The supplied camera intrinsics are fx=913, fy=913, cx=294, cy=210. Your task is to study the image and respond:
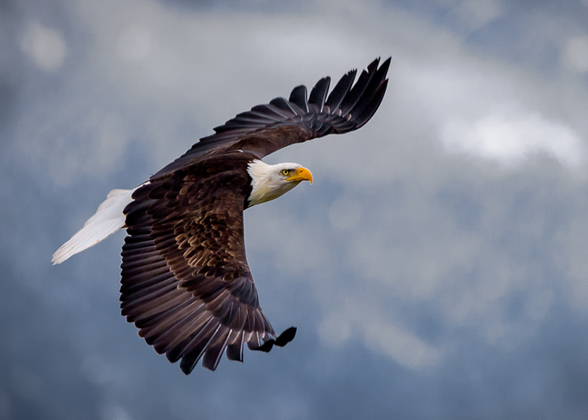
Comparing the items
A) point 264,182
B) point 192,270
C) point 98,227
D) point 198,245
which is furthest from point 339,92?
point 192,270

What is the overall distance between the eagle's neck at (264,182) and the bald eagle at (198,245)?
0.01 meters

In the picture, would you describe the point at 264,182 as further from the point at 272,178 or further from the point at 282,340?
the point at 282,340

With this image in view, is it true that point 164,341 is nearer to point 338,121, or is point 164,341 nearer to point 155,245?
point 155,245

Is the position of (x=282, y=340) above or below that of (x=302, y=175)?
below

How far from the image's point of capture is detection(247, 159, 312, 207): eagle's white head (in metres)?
13.2

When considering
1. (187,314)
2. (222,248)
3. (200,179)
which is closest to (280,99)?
(200,179)

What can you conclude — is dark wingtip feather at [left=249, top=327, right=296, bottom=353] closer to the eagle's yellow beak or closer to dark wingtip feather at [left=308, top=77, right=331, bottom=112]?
the eagle's yellow beak

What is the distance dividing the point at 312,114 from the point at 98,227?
4.86m

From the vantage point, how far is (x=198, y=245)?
11.7 m

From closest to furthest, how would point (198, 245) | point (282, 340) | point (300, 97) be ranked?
point (282, 340)
point (198, 245)
point (300, 97)

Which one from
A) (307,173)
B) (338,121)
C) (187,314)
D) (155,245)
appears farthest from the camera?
(338,121)

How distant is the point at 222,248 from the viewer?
38.2 ft

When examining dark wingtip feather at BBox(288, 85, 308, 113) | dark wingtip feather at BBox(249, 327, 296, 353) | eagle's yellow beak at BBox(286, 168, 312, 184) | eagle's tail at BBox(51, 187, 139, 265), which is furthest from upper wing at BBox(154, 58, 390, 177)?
dark wingtip feather at BBox(249, 327, 296, 353)

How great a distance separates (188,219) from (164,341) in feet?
6.48
